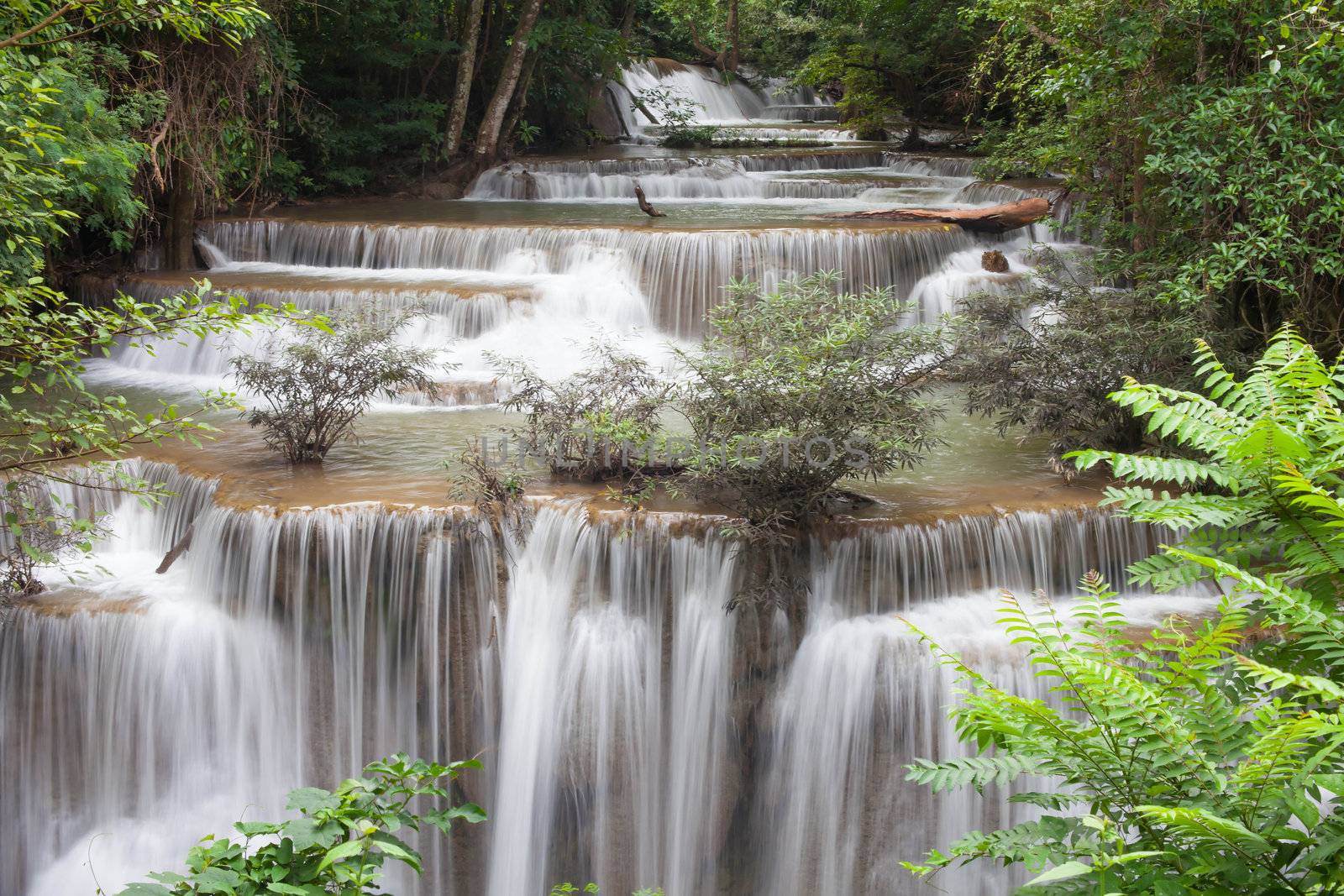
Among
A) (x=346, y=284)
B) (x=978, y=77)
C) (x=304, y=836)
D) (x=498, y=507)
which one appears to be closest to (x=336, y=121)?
(x=346, y=284)

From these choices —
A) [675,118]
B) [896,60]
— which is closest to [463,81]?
[675,118]

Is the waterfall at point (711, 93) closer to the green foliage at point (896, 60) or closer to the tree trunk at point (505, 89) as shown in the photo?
the green foliage at point (896, 60)

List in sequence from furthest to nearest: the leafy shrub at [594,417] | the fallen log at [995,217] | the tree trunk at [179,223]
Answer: the tree trunk at [179,223], the fallen log at [995,217], the leafy shrub at [594,417]

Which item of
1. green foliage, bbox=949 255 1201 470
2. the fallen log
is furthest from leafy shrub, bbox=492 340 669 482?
the fallen log

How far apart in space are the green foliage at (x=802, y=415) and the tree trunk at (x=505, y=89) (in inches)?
510

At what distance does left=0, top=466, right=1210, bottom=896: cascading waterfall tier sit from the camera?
7.01m

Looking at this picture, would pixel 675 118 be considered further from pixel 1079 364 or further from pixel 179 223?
pixel 1079 364

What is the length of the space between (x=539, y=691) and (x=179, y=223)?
9.47m

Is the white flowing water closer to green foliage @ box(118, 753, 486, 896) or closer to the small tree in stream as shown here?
the small tree in stream

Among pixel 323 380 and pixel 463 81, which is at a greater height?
pixel 463 81

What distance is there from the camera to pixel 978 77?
15.0 m

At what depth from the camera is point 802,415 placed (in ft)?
22.7

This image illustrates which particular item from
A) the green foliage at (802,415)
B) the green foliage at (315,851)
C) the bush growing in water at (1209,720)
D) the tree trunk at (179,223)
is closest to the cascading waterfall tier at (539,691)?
the green foliage at (802,415)

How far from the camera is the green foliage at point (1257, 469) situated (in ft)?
10.9
